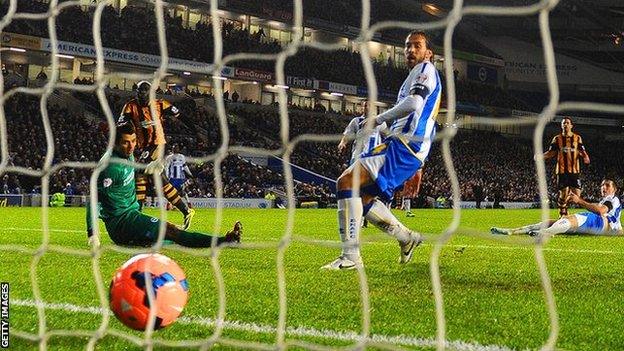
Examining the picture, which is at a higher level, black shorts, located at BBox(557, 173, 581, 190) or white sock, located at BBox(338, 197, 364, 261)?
black shorts, located at BBox(557, 173, 581, 190)

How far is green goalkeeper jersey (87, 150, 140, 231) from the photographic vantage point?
6.32 m

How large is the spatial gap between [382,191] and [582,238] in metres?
5.86

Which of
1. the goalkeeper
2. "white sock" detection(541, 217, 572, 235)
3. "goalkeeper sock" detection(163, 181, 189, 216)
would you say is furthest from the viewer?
"goalkeeper sock" detection(163, 181, 189, 216)

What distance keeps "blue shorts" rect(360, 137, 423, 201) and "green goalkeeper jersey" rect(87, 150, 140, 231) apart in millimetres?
2106

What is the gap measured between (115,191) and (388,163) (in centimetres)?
235

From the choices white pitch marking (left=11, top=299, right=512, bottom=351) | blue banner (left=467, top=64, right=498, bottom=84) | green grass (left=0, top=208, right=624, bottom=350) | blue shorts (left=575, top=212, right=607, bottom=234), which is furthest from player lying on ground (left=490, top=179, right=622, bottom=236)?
blue banner (left=467, top=64, right=498, bottom=84)

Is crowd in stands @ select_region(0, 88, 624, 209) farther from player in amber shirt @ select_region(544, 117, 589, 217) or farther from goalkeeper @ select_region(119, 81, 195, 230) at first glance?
player in amber shirt @ select_region(544, 117, 589, 217)

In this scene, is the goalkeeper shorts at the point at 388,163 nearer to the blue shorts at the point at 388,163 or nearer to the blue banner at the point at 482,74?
the blue shorts at the point at 388,163

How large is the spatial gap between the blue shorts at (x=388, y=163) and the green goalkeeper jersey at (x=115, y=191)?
2.11 m

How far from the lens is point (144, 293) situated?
298 centimetres

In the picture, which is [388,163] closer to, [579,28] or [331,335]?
[331,335]

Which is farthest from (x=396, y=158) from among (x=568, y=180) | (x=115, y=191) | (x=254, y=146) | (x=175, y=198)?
(x=254, y=146)

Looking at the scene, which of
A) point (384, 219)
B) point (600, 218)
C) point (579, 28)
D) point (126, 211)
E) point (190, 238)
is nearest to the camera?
point (384, 219)

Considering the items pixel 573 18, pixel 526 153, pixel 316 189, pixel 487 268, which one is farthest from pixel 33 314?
pixel 573 18
